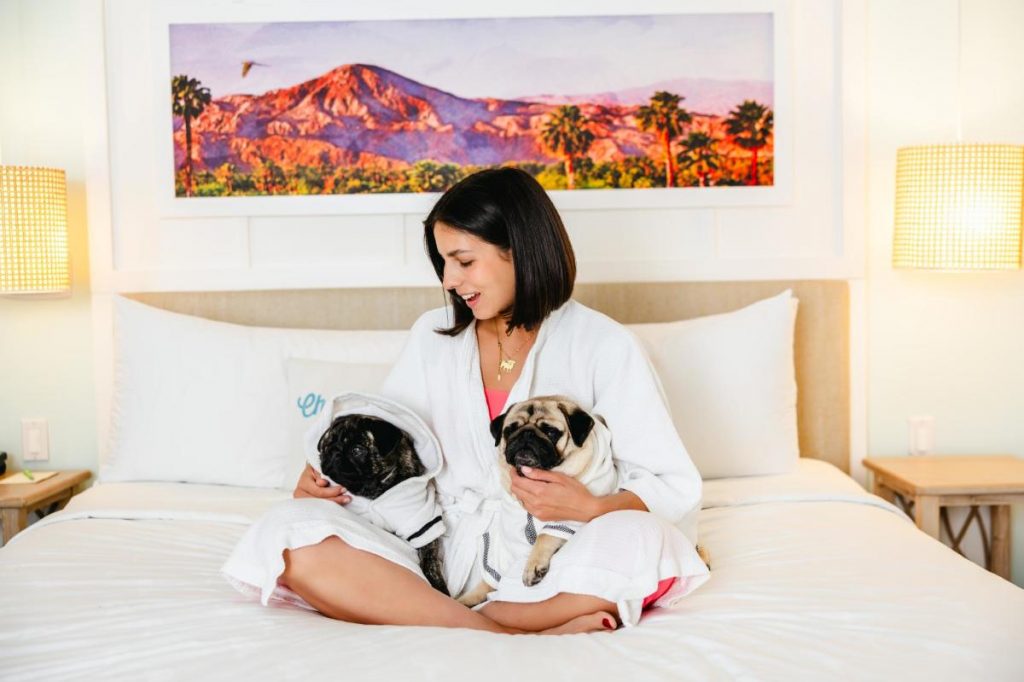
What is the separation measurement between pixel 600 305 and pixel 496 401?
100 centimetres

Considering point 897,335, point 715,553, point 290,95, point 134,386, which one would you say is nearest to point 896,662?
point 715,553

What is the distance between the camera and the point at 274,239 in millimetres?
2992

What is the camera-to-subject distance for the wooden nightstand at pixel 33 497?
258 cm

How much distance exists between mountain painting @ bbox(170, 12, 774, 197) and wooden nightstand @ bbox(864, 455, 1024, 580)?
39.2 inches

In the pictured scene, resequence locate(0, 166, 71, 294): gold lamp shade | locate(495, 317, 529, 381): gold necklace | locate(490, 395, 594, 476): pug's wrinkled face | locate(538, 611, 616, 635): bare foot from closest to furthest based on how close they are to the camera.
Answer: locate(538, 611, 616, 635): bare foot
locate(490, 395, 594, 476): pug's wrinkled face
locate(495, 317, 529, 381): gold necklace
locate(0, 166, 71, 294): gold lamp shade

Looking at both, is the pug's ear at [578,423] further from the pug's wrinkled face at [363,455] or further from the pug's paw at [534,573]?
the pug's wrinkled face at [363,455]

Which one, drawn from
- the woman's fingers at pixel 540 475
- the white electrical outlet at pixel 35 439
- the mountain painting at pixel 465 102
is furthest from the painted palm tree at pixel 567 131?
the white electrical outlet at pixel 35 439

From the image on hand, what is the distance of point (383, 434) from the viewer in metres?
1.89

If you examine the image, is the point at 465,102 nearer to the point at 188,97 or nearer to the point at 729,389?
the point at 188,97

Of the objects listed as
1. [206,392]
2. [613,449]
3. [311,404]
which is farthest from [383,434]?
[206,392]

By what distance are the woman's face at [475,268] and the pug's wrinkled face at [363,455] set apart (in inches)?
13.0

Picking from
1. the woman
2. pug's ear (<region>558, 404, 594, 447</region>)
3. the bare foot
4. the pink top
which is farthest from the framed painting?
the bare foot

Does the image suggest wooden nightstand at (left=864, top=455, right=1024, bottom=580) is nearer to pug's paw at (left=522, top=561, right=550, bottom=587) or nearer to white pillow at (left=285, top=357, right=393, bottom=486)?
pug's paw at (left=522, top=561, right=550, bottom=587)

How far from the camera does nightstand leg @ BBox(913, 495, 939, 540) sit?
2.60 m
